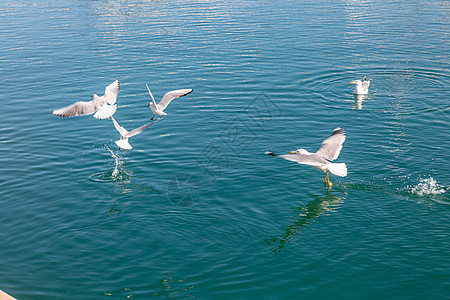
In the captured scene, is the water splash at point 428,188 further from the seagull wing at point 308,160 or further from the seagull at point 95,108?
the seagull at point 95,108

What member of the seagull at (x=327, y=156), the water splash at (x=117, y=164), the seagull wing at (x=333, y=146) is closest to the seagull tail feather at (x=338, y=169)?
the seagull at (x=327, y=156)

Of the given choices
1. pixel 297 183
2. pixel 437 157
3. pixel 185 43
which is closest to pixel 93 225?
pixel 297 183

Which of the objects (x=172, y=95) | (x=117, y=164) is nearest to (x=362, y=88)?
(x=172, y=95)

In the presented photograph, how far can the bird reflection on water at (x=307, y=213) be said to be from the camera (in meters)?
15.3

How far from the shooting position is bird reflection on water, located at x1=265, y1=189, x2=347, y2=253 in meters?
15.3

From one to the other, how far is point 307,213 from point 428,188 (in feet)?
14.6

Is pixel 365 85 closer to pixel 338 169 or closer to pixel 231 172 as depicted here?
pixel 231 172

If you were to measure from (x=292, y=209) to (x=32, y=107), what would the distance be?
16909 millimetres

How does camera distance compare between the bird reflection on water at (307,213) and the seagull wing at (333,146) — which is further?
the seagull wing at (333,146)

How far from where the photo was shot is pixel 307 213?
55.5ft

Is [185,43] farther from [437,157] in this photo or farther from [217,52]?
[437,157]

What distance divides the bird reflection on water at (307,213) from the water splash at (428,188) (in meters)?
2.47

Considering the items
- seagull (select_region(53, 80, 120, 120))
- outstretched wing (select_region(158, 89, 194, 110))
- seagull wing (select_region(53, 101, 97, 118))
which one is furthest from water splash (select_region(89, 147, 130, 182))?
outstretched wing (select_region(158, 89, 194, 110))

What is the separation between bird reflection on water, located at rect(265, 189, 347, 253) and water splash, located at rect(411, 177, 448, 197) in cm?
247
